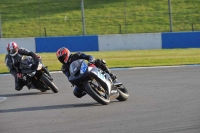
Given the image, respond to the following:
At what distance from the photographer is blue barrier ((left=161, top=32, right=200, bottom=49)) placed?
89.4 ft

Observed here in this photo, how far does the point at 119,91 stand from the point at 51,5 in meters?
22.3

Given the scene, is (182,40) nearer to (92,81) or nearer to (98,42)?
(98,42)

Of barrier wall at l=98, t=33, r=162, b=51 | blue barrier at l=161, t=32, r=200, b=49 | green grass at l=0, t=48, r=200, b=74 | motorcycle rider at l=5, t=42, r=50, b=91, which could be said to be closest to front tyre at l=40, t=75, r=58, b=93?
→ motorcycle rider at l=5, t=42, r=50, b=91

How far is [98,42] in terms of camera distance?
27.5m

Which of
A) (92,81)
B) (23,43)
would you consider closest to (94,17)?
(23,43)

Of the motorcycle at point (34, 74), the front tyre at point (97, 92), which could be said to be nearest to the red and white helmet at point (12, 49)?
the motorcycle at point (34, 74)

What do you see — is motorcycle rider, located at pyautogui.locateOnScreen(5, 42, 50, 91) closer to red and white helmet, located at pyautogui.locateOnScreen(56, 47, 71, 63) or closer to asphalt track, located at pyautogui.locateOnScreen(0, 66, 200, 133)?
asphalt track, located at pyautogui.locateOnScreen(0, 66, 200, 133)

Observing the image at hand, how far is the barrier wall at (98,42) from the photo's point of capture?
89.5 ft

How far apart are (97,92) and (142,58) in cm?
1309

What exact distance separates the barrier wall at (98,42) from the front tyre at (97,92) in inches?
657

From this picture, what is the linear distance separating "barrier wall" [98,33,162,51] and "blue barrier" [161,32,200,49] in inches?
15.0

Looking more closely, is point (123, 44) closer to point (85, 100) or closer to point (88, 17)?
point (88, 17)

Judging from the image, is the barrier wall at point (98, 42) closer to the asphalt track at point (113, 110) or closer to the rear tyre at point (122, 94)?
the asphalt track at point (113, 110)

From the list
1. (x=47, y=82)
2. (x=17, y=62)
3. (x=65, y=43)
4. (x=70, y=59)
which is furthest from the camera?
(x=65, y=43)
